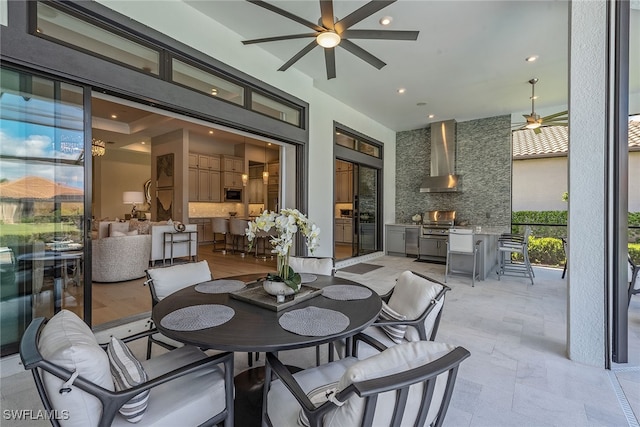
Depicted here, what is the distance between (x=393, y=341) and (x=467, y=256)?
13.6 feet

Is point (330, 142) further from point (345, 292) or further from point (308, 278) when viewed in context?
point (345, 292)

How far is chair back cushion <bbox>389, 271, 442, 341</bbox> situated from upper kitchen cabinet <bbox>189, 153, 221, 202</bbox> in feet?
26.1

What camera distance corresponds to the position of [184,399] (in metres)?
1.21

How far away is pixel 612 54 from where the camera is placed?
7.45 feet

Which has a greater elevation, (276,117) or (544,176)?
(276,117)

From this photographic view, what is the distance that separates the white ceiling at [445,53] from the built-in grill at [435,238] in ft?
8.63

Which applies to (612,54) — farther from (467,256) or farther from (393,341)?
(467,256)

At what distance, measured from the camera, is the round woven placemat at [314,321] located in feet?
4.26

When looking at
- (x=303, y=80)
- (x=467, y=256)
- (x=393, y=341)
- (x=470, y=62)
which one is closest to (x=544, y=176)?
(x=467, y=256)

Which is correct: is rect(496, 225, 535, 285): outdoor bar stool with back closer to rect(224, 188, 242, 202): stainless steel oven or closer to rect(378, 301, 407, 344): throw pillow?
rect(378, 301, 407, 344): throw pillow

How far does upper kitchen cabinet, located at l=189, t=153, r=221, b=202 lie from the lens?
8.62 m

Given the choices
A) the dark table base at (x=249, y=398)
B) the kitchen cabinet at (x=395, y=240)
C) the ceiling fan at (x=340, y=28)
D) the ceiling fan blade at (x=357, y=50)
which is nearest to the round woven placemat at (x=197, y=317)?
the dark table base at (x=249, y=398)

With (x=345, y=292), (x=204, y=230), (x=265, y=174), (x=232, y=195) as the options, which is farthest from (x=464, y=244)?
(x=204, y=230)

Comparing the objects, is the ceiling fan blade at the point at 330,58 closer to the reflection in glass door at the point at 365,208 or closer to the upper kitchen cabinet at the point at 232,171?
the reflection in glass door at the point at 365,208
